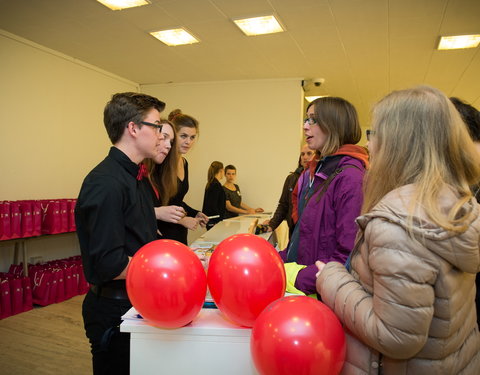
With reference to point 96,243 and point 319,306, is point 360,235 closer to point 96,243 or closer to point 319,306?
point 319,306

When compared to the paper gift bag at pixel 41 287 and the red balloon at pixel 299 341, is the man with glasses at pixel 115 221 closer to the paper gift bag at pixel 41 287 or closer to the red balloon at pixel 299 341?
the red balloon at pixel 299 341

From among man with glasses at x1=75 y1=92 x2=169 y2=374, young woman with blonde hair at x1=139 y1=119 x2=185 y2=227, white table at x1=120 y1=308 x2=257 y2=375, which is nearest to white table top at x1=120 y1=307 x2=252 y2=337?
white table at x1=120 y1=308 x2=257 y2=375

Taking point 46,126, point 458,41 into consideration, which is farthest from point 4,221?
point 458,41

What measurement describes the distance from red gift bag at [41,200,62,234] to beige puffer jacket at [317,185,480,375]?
4119mm

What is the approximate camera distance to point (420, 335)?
833 millimetres

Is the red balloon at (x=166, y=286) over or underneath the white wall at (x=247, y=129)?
underneath

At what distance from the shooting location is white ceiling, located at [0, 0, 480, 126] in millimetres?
3604

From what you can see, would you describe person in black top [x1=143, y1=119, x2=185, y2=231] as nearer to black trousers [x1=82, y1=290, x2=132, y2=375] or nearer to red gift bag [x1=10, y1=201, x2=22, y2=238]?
black trousers [x1=82, y1=290, x2=132, y2=375]

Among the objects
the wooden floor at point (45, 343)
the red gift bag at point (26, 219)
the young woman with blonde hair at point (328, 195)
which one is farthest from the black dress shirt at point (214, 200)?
the young woman with blonde hair at point (328, 195)

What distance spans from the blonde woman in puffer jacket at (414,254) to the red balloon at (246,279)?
0.49ft

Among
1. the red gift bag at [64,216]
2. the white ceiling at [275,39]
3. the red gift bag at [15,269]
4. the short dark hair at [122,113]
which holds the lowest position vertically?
the red gift bag at [15,269]

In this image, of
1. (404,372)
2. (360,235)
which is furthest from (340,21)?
(404,372)

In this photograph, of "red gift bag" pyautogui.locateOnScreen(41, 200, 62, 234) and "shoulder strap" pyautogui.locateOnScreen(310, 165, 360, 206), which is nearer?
"shoulder strap" pyautogui.locateOnScreen(310, 165, 360, 206)

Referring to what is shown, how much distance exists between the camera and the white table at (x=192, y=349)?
1.13 meters
